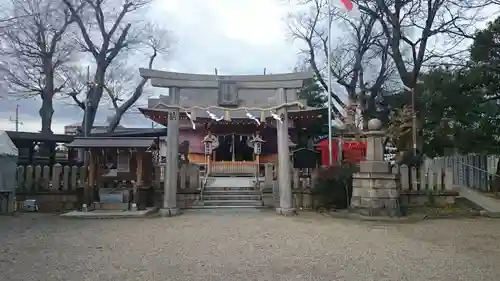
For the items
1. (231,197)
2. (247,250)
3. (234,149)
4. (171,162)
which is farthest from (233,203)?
(234,149)

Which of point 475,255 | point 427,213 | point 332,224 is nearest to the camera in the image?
point 475,255

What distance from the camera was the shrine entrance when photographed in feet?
86.4

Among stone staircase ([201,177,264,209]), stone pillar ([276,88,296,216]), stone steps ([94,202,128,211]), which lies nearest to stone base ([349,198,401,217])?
stone pillar ([276,88,296,216])

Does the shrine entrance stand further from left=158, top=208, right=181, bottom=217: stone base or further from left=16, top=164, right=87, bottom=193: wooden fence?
left=158, top=208, right=181, bottom=217: stone base

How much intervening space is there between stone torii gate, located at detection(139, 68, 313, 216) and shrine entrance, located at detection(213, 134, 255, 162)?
39.4 feet

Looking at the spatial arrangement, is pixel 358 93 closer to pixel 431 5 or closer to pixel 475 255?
pixel 431 5

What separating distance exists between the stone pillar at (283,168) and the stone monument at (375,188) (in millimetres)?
1985

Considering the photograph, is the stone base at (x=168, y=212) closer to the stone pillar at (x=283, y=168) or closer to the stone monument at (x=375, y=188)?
the stone pillar at (x=283, y=168)

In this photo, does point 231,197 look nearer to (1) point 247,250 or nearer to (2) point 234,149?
(1) point 247,250

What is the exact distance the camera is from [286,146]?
1401cm

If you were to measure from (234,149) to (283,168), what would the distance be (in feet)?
41.2

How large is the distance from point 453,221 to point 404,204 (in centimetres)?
255

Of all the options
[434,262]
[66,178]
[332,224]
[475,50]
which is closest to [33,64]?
[66,178]

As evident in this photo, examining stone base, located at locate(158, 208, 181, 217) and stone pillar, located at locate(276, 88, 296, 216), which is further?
stone pillar, located at locate(276, 88, 296, 216)
